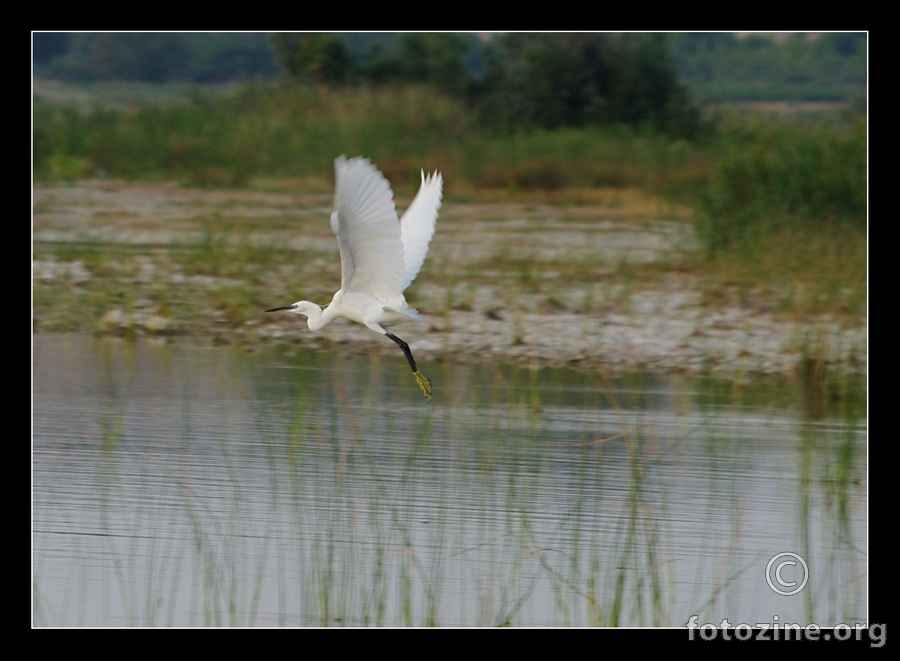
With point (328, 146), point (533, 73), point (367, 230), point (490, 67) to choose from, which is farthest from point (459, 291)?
point (490, 67)

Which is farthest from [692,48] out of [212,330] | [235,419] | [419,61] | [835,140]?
[235,419]

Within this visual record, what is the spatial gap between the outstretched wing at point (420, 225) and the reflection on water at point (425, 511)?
2.70 feet

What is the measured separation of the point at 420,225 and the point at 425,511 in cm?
148

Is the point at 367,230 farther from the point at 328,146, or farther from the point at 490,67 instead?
the point at 490,67

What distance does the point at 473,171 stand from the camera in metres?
18.4

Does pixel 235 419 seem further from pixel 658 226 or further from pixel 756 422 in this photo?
pixel 658 226

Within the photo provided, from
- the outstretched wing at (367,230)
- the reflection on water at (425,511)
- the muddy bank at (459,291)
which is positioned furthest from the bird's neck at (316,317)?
the muddy bank at (459,291)

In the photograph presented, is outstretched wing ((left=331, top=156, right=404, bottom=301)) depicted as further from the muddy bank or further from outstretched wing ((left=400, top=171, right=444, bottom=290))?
the muddy bank

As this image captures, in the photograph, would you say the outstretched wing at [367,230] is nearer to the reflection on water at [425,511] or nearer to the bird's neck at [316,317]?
the bird's neck at [316,317]

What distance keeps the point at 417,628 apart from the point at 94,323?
21.5 feet

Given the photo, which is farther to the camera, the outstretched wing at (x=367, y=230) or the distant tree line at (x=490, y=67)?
the distant tree line at (x=490, y=67)

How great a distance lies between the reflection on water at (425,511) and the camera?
5.96 meters

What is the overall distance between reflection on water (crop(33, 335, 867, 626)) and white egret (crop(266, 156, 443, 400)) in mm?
559

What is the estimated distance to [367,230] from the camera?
658 centimetres
